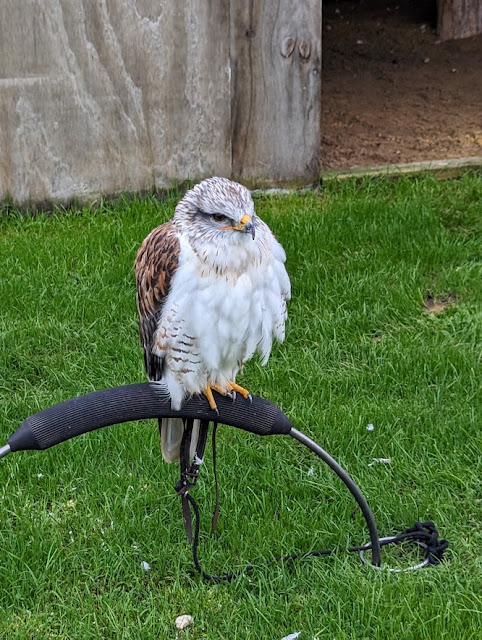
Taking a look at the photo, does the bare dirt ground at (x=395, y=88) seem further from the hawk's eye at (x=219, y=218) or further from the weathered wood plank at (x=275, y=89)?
the hawk's eye at (x=219, y=218)

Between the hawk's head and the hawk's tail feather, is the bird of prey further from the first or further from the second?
the hawk's tail feather

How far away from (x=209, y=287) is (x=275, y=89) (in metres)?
2.98

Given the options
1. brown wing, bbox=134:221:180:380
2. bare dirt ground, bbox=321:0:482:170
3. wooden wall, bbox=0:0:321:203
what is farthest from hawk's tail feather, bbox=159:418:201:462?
bare dirt ground, bbox=321:0:482:170

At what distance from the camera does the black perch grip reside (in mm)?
2209

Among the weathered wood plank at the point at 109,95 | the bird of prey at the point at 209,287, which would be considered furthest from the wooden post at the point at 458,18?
the bird of prey at the point at 209,287

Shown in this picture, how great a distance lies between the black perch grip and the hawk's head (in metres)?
0.44

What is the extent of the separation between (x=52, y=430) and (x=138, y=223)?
2.72 meters

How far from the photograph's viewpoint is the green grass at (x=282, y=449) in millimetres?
2869

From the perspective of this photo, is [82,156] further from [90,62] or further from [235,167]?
[235,167]

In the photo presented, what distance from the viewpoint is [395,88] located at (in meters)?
6.77

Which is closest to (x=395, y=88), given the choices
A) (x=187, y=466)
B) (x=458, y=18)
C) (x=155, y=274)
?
(x=458, y=18)

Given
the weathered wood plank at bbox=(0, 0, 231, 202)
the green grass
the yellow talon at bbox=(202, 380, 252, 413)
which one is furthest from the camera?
the weathered wood plank at bbox=(0, 0, 231, 202)

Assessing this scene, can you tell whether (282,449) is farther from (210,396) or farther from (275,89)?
(275,89)

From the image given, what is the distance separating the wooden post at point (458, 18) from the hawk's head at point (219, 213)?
560 cm
